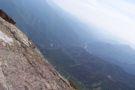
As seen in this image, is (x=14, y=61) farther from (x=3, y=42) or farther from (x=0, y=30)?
(x=0, y=30)

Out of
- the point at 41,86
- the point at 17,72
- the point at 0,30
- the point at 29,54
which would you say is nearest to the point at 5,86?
the point at 17,72

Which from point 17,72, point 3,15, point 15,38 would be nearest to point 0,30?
point 15,38

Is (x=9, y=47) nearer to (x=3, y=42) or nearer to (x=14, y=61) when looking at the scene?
(x=3, y=42)

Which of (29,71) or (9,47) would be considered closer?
(29,71)

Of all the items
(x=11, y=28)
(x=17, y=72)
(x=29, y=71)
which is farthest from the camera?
(x=11, y=28)

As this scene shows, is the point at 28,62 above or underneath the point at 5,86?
above

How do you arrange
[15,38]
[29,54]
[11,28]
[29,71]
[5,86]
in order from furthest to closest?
[11,28], [15,38], [29,54], [29,71], [5,86]
